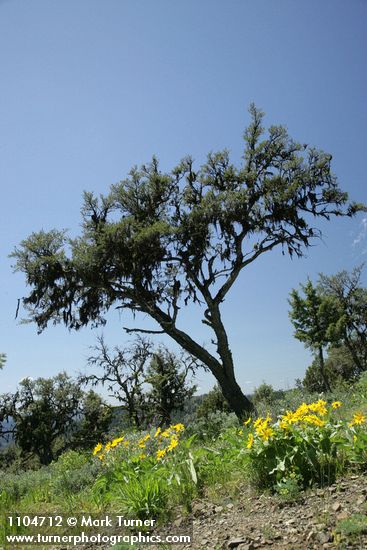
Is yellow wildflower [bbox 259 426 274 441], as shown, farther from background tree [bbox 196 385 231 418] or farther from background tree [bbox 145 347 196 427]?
background tree [bbox 196 385 231 418]

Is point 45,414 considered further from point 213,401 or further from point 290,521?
point 290,521

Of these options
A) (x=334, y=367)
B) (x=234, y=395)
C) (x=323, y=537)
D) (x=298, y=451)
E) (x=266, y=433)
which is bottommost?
(x=323, y=537)

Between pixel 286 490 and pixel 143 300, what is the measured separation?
38.5 ft

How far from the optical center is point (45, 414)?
33281 mm

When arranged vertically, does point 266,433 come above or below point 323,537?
above

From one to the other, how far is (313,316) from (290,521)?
3338cm

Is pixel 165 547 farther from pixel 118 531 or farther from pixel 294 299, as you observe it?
pixel 294 299

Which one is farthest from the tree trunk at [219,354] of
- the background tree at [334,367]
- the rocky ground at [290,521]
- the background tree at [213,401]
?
the background tree at [334,367]

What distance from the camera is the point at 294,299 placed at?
35812 millimetres

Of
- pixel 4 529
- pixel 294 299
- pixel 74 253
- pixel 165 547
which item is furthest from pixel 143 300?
pixel 294 299

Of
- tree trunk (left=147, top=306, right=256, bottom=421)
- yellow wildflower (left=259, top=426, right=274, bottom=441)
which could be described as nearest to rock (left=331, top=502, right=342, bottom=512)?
yellow wildflower (left=259, top=426, right=274, bottom=441)

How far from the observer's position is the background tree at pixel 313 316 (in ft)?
112

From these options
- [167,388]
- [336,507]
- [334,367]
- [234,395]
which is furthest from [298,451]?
[334,367]

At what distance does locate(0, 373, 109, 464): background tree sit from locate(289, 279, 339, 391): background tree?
1849 centimetres
